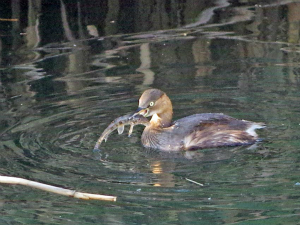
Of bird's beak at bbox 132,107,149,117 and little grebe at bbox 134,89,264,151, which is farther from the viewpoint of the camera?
bird's beak at bbox 132,107,149,117

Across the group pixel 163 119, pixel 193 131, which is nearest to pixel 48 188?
pixel 193 131

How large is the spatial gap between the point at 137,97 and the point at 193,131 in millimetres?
1517

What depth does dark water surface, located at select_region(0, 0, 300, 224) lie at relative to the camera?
18.5ft

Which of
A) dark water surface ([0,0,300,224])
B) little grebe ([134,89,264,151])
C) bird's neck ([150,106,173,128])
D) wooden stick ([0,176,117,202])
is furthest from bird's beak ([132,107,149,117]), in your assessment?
wooden stick ([0,176,117,202])

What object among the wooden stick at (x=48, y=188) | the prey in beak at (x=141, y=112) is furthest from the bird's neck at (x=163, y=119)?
the wooden stick at (x=48, y=188)

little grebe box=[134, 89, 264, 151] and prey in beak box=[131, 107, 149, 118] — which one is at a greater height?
prey in beak box=[131, 107, 149, 118]

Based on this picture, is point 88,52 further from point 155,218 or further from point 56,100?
point 155,218

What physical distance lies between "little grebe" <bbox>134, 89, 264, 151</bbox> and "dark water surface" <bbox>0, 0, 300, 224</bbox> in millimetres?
134

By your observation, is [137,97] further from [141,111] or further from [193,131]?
[193,131]

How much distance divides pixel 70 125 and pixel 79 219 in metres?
2.39

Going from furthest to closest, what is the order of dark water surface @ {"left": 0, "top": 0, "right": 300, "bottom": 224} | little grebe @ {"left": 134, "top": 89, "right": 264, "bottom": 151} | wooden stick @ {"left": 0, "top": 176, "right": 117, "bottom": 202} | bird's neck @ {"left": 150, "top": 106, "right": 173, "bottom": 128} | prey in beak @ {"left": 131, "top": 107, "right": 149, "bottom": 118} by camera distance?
bird's neck @ {"left": 150, "top": 106, "right": 173, "bottom": 128} < prey in beak @ {"left": 131, "top": 107, "right": 149, "bottom": 118} < little grebe @ {"left": 134, "top": 89, "right": 264, "bottom": 151} < dark water surface @ {"left": 0, "top": 0, "right": 300, "bottom": 224} < wooden stick @ {"left": 0, "top": 176, "right": 117, "bottom": 202}

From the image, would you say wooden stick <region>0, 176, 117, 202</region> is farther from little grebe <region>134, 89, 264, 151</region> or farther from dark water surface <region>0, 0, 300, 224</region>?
little grebe <region>134, 89, 264, 151</region>

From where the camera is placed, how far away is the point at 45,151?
6.92 m

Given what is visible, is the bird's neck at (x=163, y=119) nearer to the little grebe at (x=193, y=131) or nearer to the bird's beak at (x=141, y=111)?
the little grebe at (x=193, y=131)
